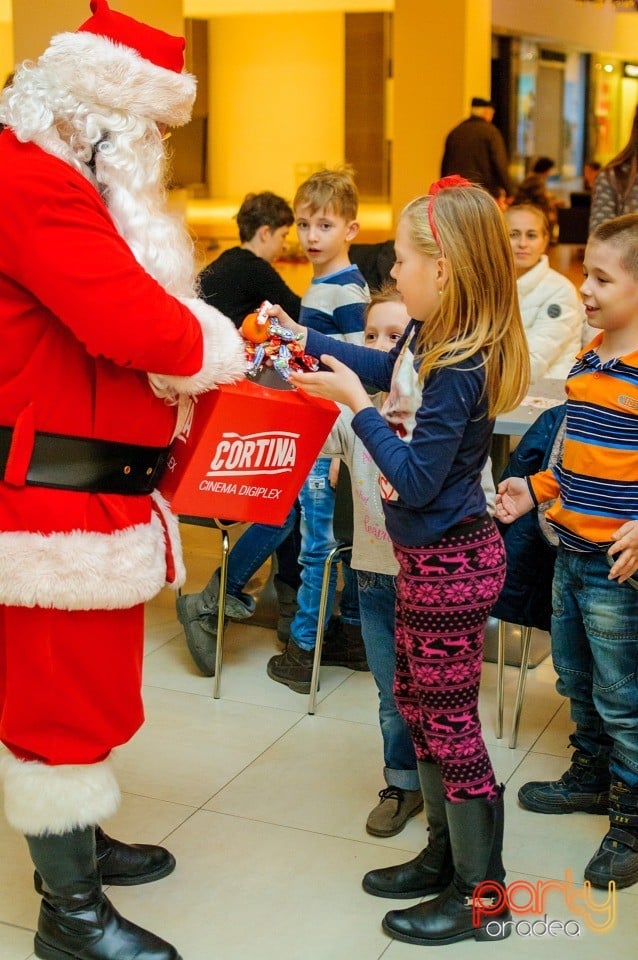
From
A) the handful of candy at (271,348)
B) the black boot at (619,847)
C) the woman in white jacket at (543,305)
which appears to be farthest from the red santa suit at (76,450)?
the woman in white jacket at (543,305)

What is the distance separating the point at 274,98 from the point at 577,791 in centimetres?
1209

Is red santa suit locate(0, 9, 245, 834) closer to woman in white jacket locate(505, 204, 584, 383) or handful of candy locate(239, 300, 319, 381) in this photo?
handful of candy locate(239, 300, 319, 381)

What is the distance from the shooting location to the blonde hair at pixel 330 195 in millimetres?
3898

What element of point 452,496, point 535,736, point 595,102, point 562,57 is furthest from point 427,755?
point 595,102

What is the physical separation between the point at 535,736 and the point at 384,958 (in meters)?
1.10

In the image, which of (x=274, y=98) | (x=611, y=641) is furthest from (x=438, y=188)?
(x=274, y=98)

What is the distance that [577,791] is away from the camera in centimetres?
280

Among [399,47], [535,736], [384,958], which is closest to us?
[384,958]

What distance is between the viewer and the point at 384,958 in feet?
7.30

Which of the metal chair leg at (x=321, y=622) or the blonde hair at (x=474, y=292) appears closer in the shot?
the blonde hair at (x=474, y=292)

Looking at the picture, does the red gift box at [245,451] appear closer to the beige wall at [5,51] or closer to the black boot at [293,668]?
the black boot at [293,668]

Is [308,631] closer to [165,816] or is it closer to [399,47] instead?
[165,816]

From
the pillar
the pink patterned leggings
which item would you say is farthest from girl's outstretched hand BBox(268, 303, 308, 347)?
the pillar

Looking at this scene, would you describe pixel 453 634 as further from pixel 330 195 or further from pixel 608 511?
pixel 330 195
